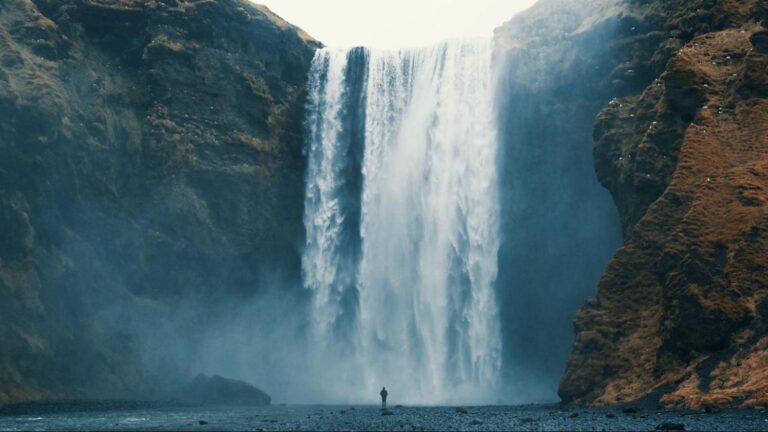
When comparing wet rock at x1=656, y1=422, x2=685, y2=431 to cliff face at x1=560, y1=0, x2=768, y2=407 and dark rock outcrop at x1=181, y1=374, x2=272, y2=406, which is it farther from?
dark rock outcrop at x1=181, y1=374, x2=272, y2=406

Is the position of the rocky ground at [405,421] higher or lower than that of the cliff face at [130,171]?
lower

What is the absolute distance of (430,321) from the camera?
2291 inches

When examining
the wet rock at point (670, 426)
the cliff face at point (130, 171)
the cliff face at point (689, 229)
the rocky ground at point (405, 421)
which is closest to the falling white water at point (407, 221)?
the cliff face at point (130, 171)

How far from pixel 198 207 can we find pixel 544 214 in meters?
22.3

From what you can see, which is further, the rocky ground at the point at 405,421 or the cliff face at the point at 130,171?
the cliff face at the point at 130,171

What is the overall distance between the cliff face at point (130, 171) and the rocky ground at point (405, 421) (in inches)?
421

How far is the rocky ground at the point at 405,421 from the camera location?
26947 mm

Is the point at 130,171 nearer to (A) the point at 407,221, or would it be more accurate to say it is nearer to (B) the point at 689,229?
(A) the point at 407,221

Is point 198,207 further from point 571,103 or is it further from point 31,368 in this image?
point 571,103

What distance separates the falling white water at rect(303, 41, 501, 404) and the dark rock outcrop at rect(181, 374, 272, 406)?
8970 mm

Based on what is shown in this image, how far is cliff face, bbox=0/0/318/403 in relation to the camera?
49844 mm

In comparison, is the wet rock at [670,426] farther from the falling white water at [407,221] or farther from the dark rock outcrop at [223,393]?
the falling white water at [407,221]

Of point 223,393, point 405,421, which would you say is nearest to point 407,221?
point 223,393

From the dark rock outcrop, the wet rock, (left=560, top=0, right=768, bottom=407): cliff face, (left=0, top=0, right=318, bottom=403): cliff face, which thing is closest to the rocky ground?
the wet rock
